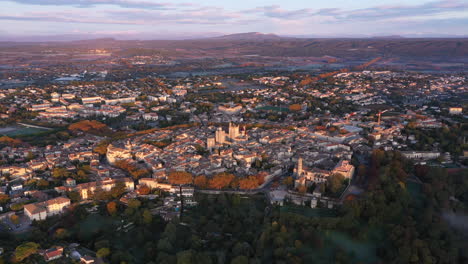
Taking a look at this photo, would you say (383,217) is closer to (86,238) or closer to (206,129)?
(86,238)

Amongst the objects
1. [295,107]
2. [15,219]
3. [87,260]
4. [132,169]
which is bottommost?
[87,260]

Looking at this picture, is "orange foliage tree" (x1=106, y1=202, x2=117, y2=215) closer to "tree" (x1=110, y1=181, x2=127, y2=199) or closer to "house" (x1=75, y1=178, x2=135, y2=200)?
"tree" (x1=110, y1=181, x2=127, y2=199)

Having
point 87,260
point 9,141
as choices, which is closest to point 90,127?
point 9,141

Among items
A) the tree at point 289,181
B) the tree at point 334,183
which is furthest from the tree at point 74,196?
the tree at point 334,183

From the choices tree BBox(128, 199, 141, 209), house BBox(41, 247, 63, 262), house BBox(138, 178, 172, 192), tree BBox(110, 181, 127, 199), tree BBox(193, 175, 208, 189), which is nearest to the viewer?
house BBox(41, 247, 63, 262)

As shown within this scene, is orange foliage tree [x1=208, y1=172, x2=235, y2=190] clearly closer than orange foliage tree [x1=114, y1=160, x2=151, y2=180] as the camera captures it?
Yes

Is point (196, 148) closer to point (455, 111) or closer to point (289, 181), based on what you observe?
point (289, 181)

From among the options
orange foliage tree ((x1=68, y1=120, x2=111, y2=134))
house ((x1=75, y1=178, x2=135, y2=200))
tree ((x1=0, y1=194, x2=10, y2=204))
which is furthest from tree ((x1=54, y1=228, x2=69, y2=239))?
orange foliage tree ((x1=68, y1=120, x2=111, y2=134))
